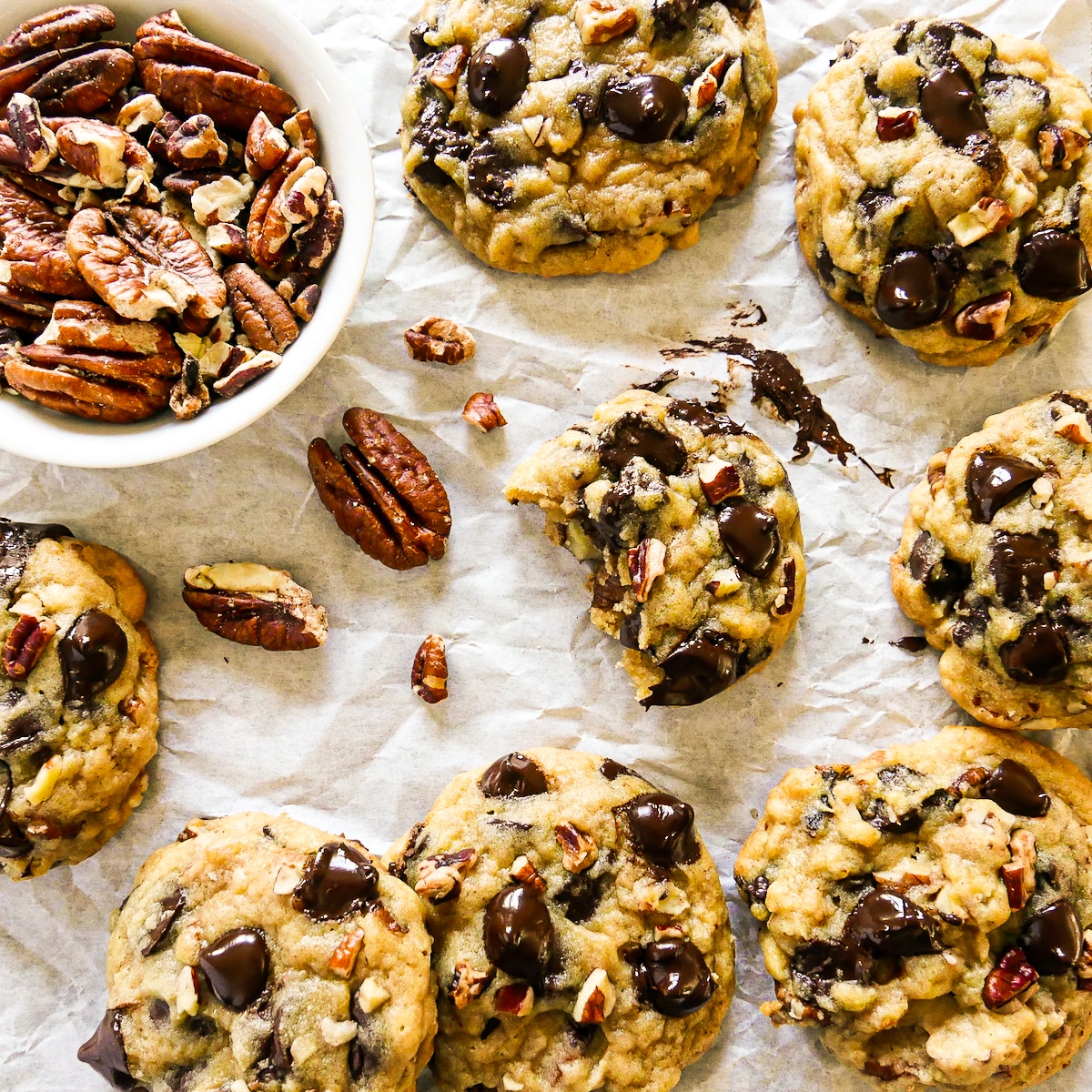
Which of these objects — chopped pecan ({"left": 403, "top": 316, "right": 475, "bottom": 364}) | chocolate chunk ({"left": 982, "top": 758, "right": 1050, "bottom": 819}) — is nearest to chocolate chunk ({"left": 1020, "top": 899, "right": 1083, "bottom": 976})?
chocolate chunk ({"left": 982, "top": 758, "right": 1050, "bottom": 819})

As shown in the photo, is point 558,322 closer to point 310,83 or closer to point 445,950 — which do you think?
point 310,83

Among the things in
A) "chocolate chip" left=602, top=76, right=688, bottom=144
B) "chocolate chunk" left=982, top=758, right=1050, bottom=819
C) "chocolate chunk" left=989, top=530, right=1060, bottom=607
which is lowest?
"chocolate chunk" left=982, top=758, right=1050, bottom=819

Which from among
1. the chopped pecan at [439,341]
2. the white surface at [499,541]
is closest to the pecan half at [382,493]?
the white surface at [499,541]

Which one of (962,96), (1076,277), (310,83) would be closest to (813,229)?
(962,96)

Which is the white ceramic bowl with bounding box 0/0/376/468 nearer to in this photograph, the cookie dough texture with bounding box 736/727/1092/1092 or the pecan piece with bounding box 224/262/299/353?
the pecan piece with bounding box 224/262/299/353

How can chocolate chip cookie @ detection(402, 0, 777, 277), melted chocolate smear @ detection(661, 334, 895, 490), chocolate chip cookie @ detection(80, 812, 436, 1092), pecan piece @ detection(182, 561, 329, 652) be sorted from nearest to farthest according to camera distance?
1. chocolate chip cookie @ detection(80, 812, 436, 1092)
2. chocolate chip cookie @ detection(402, 0, 777, 277)
3. pecan piece @ detection(182, 561, 329, 652)
4. melted chocolate smear @ detection(661, 334, 895, 490)

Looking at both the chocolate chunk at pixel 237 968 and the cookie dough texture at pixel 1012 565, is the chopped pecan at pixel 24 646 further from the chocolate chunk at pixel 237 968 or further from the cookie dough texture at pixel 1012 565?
the cookie dough texture at pixel 1012 565
